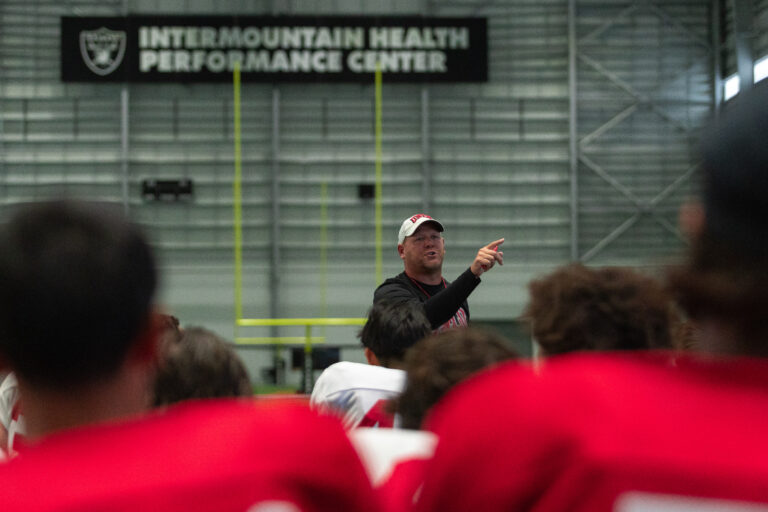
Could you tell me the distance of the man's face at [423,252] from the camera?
373 centimetres

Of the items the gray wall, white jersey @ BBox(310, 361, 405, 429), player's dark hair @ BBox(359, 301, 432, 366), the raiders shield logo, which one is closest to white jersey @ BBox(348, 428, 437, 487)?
white jersey @ BBox(310, 361, 405, 429)

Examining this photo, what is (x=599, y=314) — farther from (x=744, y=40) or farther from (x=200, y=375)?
(x=744, y=40)

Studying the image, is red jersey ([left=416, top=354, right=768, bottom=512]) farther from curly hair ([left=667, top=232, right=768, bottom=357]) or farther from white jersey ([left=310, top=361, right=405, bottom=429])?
white jersey ([left=310, top=361, right=405, bottom=429])

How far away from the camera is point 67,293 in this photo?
2.44ft

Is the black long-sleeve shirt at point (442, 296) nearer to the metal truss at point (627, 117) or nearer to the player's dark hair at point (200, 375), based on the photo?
the player's dark hair at point (200, 375)

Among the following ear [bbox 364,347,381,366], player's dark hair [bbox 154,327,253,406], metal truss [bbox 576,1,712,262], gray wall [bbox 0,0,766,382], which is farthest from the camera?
metal truss [bbox 576,1,712,262]

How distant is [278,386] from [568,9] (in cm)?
681

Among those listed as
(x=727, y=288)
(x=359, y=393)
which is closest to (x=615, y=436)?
(x=727, y=288)

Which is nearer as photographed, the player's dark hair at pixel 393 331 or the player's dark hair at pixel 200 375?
the player's dark hair at pixel 200 375

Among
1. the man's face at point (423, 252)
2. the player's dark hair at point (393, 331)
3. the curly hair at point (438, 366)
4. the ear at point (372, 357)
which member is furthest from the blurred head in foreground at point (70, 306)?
the man's face at point (423, 252)

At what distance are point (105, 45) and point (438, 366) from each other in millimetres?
11134

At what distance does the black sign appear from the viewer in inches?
447

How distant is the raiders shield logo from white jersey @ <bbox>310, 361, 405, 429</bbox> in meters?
10.4

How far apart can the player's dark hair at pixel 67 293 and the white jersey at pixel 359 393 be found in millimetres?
1216
